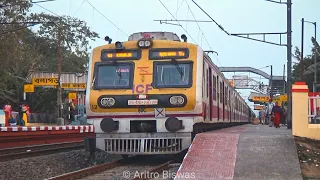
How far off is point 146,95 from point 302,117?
3925mm

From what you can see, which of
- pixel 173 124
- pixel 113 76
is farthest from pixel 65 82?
pixel 173 124

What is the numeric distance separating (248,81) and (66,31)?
2922cm

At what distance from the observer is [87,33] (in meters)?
63.5

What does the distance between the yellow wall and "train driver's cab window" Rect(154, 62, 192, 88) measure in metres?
2.67

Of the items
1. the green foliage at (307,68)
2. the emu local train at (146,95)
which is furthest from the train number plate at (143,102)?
the green foliage at (307,68)

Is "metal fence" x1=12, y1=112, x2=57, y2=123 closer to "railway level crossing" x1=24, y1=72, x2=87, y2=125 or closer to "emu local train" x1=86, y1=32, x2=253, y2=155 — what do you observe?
"railway level crossing" x1=24, y1=72, x2=87, y2=125

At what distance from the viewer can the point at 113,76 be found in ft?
43.6

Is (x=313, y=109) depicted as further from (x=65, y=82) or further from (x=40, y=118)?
(x=40, y=118)

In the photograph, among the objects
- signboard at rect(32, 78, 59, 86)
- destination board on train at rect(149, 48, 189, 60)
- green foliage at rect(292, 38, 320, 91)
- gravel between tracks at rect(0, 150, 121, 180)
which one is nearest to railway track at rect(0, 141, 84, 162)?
gravel between tracks at rect(0, 150, 121, 180)

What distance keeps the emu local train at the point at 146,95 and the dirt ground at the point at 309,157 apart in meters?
2.62

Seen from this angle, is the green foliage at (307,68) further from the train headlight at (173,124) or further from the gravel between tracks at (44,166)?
the train headlight at (173,124)

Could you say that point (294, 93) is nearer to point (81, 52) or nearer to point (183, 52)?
point (183, 52)

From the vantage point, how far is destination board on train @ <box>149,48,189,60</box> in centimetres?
1319

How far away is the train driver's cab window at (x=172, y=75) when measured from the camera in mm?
12953
